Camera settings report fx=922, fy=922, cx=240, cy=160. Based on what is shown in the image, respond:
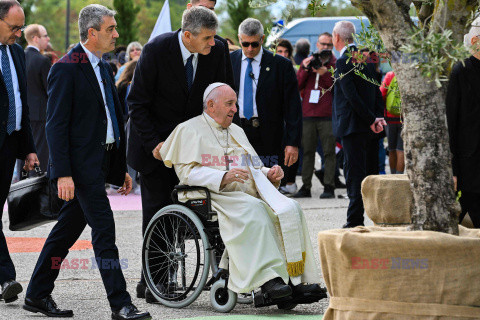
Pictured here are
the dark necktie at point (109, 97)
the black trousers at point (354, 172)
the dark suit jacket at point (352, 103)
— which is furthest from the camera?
the dark suit jacket at point (352, 103)

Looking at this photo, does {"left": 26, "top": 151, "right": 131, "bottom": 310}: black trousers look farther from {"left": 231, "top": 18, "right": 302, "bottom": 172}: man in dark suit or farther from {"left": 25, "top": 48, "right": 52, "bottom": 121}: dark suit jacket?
{"left": 25, "top": 48, "right": 52, "bottom": 121}: dark suit jacket

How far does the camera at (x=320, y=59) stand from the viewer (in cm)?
1322

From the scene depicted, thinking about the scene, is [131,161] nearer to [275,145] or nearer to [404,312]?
[275,145]

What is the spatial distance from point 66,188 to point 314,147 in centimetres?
808

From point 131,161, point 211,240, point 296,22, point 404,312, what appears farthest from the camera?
point 296,22

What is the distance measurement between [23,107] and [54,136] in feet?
4.35

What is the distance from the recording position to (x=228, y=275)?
241 inches

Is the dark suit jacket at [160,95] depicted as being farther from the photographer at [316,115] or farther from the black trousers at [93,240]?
the photographer at [316,115]

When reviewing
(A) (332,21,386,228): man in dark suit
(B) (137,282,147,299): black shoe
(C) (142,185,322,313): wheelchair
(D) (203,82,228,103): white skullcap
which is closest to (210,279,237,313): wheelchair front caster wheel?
(C) (142,185,322,313): wheelchair

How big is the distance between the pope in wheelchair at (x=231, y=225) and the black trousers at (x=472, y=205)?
3.59 feet

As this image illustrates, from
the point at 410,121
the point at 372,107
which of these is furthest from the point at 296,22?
the point at 410,121

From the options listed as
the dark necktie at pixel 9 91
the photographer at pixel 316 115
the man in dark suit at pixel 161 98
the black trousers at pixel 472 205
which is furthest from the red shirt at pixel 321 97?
the black trousers at pixel 472 205

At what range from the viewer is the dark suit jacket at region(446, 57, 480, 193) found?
608cm

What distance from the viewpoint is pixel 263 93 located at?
9.36 meters
